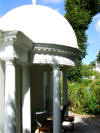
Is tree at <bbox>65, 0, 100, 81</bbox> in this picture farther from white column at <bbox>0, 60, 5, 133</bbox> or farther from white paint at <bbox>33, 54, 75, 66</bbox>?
white column at <bbox>0, 60, 5, 133</bbox>

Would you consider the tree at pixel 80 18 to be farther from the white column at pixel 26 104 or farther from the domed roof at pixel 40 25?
the white column at pixel 26 104

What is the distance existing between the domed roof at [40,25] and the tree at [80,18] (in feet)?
36.6

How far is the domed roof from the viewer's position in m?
7.75

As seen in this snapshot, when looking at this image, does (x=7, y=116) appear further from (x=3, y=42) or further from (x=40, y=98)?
(x=40, y=98)

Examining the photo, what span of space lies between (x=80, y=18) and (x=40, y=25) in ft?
42.8

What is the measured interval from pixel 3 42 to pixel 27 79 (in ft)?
8.06

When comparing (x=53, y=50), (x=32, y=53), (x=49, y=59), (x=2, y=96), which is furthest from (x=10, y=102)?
(x=53, y=50)

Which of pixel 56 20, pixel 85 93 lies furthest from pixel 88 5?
pixel 56 20

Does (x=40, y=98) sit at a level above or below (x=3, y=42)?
below

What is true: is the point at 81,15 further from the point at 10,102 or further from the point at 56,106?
the point at 10,102

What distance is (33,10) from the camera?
336 inches

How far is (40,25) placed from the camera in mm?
7977

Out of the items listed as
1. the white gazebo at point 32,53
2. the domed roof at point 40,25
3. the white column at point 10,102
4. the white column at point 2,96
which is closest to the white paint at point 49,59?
the white gazebo at point 32,53

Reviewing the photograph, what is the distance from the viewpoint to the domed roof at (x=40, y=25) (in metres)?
7.75
